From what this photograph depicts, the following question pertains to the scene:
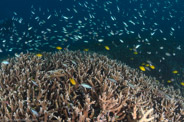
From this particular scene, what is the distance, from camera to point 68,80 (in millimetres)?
3809

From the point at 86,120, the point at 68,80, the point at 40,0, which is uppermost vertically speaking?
the point at 40,0

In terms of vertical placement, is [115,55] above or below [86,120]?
above

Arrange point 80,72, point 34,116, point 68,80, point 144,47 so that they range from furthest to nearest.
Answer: point 144,47
point 80,72
point 68,80
point 34,116

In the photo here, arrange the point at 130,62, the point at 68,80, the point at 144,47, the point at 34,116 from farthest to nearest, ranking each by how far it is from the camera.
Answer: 1. the point at 144,47
2. the point at 130,62
3. the point at 68,80
4. the point at 34,116

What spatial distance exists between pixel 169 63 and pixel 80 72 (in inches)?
448

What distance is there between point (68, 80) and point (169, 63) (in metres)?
12.0

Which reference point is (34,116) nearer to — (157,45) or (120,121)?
(120,121)

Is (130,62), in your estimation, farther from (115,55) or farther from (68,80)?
(68,80)

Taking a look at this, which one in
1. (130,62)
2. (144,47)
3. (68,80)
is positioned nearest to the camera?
(68,80)

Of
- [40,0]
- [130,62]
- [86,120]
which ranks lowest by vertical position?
[86,120]

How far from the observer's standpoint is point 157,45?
51.3 ft

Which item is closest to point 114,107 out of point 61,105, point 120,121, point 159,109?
point 120,121

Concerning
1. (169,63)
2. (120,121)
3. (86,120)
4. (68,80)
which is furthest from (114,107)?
(169,63)

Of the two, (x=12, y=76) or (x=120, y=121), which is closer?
(x=120, y=121)
